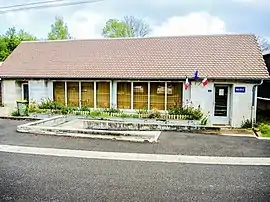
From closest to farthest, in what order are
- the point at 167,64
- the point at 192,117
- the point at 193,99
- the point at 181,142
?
the point at 181,142
the point at 192,117
the point at 193,99
the point at 167,64

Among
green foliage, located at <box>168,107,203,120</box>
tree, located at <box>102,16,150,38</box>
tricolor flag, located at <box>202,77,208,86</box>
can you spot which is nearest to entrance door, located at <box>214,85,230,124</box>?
tricolor flag, located at <box>202,77,208,86</box>

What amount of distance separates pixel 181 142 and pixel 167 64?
7.17 metres

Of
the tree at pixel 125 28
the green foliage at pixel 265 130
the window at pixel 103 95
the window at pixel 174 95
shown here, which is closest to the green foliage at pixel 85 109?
the window at pixel 103 95

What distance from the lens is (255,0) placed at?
42.2ft

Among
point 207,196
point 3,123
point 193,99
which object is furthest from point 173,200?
point 3,123

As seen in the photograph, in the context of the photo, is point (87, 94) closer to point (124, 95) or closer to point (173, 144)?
point (124, 95)

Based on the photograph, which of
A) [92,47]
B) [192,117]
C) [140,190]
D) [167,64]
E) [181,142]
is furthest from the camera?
[92,47]

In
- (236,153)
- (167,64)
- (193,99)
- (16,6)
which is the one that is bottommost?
(236,153)

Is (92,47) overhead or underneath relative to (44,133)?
overhead

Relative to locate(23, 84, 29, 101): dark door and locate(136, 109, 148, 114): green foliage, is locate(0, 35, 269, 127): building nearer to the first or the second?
locate(23, 84, 29, 101): dark door

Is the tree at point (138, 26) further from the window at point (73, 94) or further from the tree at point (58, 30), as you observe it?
the window at point (73, 94)

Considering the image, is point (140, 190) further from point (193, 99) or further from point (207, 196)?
point (193, 99)

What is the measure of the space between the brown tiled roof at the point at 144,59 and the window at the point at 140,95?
0.66 meters

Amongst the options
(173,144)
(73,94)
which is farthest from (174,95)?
(73,94)
